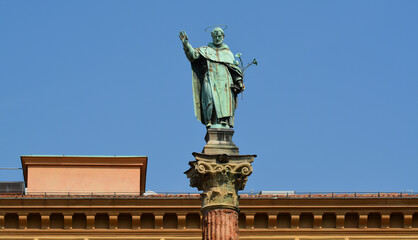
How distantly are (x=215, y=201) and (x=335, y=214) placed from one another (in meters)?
19.5

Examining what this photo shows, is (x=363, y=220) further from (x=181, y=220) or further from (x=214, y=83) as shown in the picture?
(x=214, y=83)

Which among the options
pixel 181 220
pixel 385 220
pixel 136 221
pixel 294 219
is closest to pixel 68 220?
pixel 136 221

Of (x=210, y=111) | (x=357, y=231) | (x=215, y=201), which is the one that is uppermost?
(x=357, y=231)

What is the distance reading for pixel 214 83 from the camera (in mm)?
36281

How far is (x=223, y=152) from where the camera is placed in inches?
1383

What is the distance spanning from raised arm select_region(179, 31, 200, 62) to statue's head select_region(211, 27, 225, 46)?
83cm

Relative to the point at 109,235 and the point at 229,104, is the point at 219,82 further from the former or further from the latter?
the point at 109,235

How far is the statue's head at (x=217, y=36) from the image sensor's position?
1469 inches

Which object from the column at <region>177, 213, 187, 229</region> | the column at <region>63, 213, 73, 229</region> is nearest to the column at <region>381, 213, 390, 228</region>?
the column at <region>177, 213, 187, 229</region>

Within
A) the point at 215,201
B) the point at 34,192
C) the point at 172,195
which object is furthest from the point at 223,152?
the point at 34,192

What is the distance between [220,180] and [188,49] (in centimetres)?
356

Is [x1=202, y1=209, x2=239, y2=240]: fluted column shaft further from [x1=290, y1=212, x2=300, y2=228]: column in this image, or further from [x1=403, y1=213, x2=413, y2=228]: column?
[x1=403, y1=213, x2=413, y2=228]: column

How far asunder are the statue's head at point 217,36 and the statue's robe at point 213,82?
0.20 metres

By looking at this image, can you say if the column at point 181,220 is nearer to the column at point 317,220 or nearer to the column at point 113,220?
the column at point 113,220
